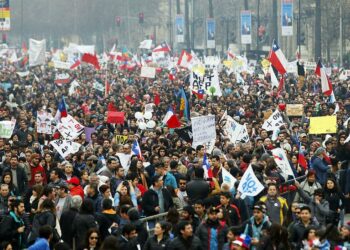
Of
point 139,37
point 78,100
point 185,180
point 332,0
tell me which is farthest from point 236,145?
point 139,37

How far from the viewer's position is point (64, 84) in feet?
161

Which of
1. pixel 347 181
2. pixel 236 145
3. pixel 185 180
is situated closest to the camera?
pixel 185 180

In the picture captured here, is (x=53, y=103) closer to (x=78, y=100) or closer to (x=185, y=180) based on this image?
(x=78, y=100)

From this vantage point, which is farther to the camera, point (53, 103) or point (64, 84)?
point (64, 84)

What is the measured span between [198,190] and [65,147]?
606 cm

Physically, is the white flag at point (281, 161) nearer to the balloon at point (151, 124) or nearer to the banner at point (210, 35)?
the balloon at point (151, 124)

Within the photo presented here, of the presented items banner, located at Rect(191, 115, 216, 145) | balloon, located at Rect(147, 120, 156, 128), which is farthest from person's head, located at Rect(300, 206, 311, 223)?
balloon, located at Rect(147, 120, 156, 128)

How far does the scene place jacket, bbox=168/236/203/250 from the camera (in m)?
13.2

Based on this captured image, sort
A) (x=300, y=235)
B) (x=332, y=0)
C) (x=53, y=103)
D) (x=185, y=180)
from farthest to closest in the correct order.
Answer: (x=332, y=0) < (x=53, y=103) < (x=185, y=180) < (x=300, y=235)

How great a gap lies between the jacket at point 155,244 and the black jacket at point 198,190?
3.01 meters

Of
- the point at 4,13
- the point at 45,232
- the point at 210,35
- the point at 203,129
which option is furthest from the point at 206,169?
the point at 4,13

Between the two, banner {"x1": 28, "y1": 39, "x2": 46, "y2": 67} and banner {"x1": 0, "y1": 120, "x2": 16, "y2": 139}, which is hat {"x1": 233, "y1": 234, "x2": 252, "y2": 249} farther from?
banner {"x1": 28, "y1": 39, "x2": 46, "y2": 67}

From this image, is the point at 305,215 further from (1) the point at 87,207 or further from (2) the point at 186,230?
(1) the point at 87,207

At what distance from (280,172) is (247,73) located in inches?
1263
